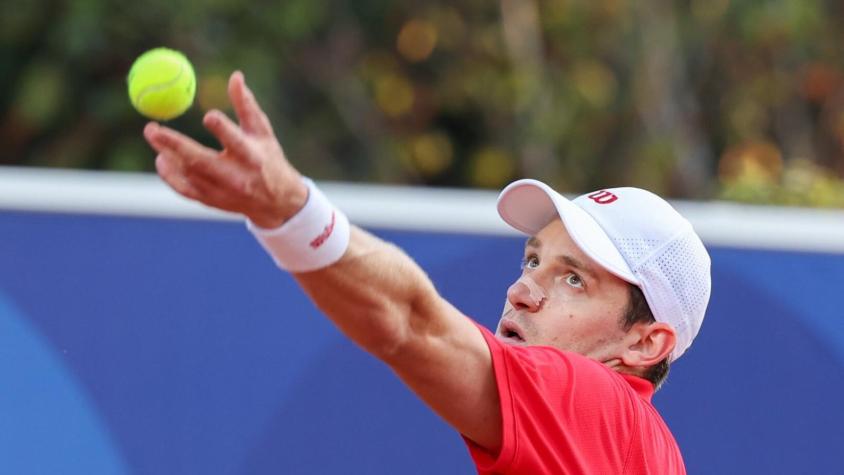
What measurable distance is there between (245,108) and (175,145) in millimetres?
128

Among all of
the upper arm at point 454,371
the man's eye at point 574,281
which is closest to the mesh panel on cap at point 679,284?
the man's eye at point 574,281

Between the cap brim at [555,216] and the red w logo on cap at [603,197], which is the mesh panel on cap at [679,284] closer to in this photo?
the cap brim at [555,216]

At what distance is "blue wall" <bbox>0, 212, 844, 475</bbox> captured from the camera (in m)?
4.00

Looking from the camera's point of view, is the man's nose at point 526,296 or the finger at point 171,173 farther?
the man's nose at point 526,296

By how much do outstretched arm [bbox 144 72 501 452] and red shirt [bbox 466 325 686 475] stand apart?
0.13 feet

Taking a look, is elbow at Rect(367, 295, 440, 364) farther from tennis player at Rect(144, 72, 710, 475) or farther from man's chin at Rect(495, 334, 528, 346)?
man's chin at Rect(495, 334, 528, 346)

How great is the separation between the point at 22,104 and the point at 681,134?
17.2 ft

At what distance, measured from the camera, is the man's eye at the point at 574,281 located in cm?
336

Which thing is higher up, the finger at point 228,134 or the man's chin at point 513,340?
the finger at point 228,134

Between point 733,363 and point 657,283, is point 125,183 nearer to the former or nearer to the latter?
point 657,283

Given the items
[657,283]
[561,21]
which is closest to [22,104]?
[561,21]

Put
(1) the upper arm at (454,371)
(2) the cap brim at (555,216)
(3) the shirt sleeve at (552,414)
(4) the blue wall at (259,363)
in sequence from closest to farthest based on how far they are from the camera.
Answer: (1) the upper arm at (454,371) < (3) the shirt sleeve at (552,414) < (2) the cap brim at (555,216) < (4) the blue wall at (259,363)

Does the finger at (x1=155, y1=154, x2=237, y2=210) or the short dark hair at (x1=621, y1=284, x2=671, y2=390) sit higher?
the finger at (x1=155, y1=154, x2=237, y2=210)

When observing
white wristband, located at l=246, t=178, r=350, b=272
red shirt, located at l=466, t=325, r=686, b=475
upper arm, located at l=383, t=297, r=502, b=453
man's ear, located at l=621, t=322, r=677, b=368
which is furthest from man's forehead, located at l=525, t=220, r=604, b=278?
white wristband, located at l=246, t=178, r=350, b=272
